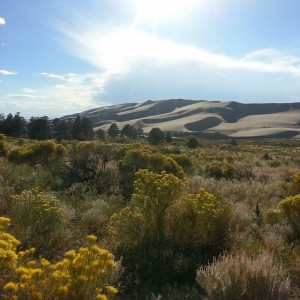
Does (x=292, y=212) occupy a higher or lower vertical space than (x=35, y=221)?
lower

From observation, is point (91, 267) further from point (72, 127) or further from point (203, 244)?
point (72, 127)

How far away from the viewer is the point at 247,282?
450cm

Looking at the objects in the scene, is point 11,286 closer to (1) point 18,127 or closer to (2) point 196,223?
(2) point 196,223

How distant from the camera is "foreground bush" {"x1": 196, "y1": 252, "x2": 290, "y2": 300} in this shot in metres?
4.39

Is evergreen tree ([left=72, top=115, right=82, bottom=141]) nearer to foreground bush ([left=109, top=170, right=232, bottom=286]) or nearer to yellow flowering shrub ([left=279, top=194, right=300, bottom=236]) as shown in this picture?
yellow flowering shrub ([left=279, top=194, right=300, bottom=236])

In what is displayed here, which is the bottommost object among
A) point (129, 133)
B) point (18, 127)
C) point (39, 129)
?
point (129, 133)

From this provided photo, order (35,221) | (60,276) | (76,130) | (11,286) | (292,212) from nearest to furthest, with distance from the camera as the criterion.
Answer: (11,286)
(60,276)
(35,221)
(292,212)
(76,130)

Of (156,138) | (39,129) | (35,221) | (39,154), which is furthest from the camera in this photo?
(156,138)

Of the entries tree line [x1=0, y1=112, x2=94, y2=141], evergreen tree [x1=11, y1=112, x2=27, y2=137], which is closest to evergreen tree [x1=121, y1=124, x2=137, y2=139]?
tree line [x1=0, y1=112, x2=94, y2=141]

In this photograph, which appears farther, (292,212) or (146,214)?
(292,212)

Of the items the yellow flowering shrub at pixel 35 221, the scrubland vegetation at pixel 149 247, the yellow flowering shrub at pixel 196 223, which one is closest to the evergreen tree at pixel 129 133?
the scrubland vegetation at pixel 149 247

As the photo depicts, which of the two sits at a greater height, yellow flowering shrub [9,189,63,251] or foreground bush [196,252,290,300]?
yellow flowering shrub [9,189,63,251]

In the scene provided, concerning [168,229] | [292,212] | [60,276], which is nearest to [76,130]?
[292,212]

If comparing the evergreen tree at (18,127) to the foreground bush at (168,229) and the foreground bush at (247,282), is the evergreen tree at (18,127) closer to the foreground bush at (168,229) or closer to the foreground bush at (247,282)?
the foreground bush at (168,229)
